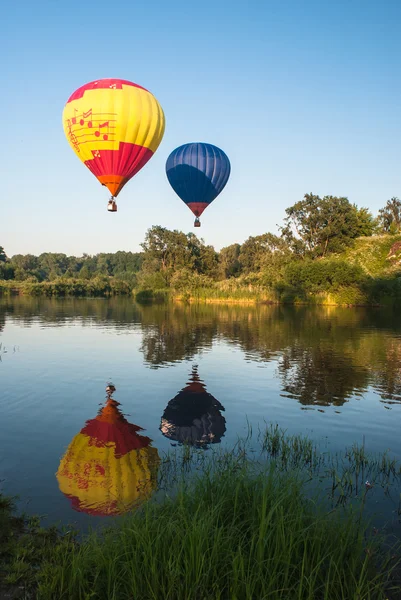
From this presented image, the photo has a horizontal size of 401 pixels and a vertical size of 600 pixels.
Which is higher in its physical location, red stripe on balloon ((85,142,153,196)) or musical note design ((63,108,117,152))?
musical note design ((63,108,117,152))

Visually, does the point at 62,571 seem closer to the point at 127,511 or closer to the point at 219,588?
the point at 219,588

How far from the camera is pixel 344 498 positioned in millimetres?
6930

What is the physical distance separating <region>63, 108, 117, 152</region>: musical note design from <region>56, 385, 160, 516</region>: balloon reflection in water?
1244cm

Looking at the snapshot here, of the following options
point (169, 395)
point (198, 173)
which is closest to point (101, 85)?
point (198, 173)

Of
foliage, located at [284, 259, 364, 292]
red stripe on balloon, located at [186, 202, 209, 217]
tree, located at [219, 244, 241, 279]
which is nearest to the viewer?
red stripe on balloon, located at [186, 202, 209, 217]

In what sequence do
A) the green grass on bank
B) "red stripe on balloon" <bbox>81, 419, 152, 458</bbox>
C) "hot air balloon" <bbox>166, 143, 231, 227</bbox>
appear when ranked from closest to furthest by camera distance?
"red stripe on balloon" <bbox>81, 419, 152, 458</bbox> < "hot air balloon" <bbox>166, 143, 231, 227</bbox> < the green grass on bank

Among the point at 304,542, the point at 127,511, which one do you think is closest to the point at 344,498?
the point at 304,542

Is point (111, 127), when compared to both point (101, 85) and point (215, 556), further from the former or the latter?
point (215, 556)

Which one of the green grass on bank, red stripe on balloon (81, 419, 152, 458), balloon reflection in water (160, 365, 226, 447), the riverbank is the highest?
the green grass on bank

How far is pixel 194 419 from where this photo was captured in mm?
11500

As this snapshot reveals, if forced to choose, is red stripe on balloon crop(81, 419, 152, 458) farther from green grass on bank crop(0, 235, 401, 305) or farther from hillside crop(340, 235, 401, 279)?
hillside crop(340, 235, 401, 279)

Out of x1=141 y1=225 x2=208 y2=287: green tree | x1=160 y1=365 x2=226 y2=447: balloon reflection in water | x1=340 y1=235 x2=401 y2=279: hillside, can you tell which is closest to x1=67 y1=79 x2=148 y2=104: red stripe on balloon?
x1=160 y1=365 x2=226 y2=447: balloon reflection in water

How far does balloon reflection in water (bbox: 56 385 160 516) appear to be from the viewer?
680 cm

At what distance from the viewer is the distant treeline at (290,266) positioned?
59.3m
